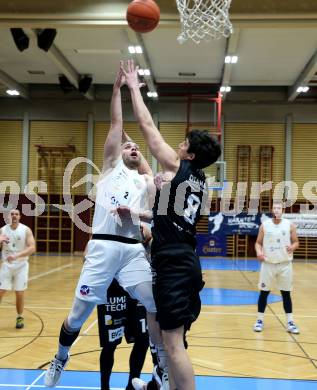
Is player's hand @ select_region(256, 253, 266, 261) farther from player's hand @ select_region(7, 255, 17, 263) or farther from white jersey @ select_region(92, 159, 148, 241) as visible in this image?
player's hand @ select_region(7, 255, 17, 263)

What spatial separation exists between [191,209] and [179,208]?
10cm

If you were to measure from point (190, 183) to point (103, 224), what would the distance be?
99cm

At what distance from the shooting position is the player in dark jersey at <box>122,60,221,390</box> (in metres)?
3.42

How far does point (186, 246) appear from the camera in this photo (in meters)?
3.57

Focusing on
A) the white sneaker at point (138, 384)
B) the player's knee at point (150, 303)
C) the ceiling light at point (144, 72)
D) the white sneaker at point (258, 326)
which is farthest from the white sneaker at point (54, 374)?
the ceiling light at point (144, 72)

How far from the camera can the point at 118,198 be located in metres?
4.27

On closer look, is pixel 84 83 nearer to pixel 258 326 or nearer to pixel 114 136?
pixel 258 326

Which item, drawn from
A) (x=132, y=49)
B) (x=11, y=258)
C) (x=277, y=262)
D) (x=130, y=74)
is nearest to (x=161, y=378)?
(x=130, y=74)

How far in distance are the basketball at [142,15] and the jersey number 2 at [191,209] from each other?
7.13 ft

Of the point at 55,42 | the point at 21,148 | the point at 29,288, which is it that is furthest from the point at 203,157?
the point at 21,148

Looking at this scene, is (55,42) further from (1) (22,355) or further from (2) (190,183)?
(2) (190,183)

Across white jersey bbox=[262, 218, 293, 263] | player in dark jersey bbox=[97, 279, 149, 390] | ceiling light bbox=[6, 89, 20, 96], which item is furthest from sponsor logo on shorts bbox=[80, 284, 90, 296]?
ceiling light bbox=[6, 89, 20, 96]

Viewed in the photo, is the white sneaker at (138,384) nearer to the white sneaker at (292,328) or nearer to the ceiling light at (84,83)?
the white sneaker at (292,328)

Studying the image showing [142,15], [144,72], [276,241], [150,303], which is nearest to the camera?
[150,303]
